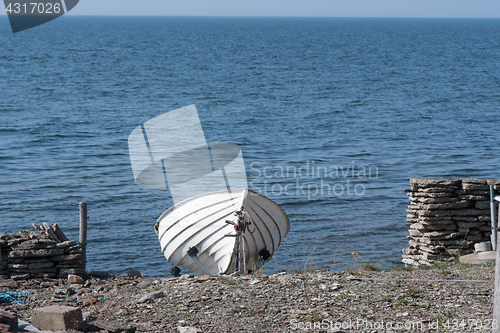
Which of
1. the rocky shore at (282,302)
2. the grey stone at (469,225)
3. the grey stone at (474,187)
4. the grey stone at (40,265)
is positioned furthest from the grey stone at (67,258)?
the grey stone at (474,187)

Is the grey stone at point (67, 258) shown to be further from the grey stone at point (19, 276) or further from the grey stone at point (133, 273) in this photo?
the grey stone at point (133, 273)

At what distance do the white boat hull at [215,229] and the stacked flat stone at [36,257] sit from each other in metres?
1.93

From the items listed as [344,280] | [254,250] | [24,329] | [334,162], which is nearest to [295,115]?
[334,162]

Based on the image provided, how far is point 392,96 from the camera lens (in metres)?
40.0

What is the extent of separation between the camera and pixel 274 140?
2442cm

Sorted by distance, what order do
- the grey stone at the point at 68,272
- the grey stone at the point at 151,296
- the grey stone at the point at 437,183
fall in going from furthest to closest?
the grey stone at the point at 437,183 → the grey stone at the point at 68,272 → the grey stone at the point at 151,296

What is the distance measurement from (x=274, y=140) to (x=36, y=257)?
53.8ft

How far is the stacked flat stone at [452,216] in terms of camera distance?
10.3 m

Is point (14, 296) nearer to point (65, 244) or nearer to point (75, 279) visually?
point (75, 279)

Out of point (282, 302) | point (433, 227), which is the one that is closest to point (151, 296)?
point (282, 302)

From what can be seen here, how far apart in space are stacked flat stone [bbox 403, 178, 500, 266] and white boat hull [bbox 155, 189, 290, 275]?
3.28m

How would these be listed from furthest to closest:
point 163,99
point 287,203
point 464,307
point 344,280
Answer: point 163,99 < point 287,203 < point 344,280 < point 464,307

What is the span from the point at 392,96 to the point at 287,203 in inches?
1068

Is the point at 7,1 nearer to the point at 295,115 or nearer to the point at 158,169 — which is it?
the point at 158,169
